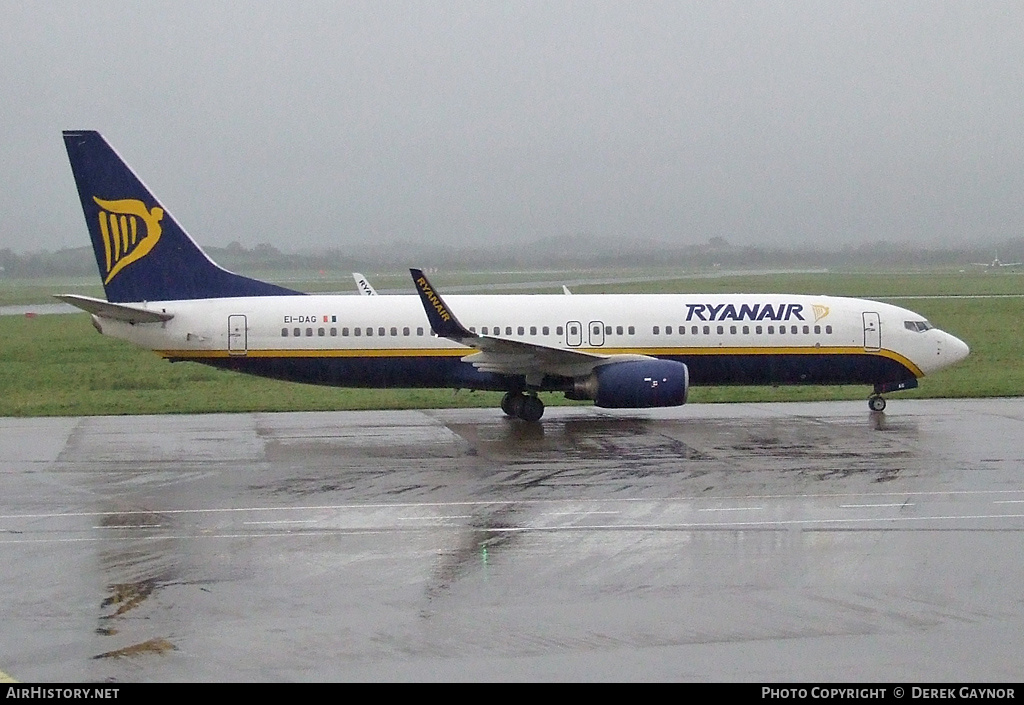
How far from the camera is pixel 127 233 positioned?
26438 millimetres

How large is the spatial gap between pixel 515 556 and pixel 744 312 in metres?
15.1

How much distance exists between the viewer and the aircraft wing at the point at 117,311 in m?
24.9

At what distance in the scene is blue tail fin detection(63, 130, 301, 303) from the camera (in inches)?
1033

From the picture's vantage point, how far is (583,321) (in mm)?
26797

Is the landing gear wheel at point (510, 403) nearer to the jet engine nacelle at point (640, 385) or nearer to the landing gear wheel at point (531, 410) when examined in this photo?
the landing gear wheel at point (531, 410)

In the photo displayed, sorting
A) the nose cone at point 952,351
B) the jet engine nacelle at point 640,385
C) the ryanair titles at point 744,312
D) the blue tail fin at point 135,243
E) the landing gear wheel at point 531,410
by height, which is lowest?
the landing gear wheel at point 531,410

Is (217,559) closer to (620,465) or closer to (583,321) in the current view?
(620,465)

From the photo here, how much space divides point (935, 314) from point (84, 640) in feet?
179

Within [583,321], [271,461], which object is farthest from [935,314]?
[271,461]

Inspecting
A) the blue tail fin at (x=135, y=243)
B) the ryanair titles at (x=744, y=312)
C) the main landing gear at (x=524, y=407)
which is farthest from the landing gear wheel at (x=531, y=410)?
the blue tail fin at (x=135, y=243)

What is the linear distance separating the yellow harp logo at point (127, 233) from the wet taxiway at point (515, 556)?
496cm

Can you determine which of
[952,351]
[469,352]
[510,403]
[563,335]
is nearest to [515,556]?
[510,403]

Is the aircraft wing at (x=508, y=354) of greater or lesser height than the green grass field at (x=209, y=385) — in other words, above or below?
above
